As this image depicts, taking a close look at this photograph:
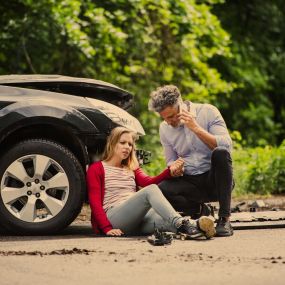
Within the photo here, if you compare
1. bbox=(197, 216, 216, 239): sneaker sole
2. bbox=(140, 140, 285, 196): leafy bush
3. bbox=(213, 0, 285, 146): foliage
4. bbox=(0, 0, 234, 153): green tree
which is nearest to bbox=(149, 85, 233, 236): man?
bbox=(197, 216, 216, 239): sneaker sole

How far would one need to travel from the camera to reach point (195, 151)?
8.66 metres

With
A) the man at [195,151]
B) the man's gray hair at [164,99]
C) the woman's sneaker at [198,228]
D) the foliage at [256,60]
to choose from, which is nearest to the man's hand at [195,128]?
the man at [195,151]

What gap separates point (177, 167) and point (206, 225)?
79 centimetres

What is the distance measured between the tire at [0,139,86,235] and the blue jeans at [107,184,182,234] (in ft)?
1.29

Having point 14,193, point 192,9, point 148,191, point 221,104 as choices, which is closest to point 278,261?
point 148,191

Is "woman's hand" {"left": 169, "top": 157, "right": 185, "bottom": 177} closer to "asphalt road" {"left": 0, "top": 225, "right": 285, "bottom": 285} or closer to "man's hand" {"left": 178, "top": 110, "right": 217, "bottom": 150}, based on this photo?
"man's hand" {"left": 178, "top": 110, "right": 217, "bottom": 150}

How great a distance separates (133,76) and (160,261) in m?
11.4

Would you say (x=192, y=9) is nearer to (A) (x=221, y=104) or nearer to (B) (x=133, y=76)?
(B) (x=133, y=76)

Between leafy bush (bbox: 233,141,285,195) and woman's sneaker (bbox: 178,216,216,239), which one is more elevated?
leafy bush (bbox: 233,141,285,195)

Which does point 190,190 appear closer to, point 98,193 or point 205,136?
point 205,136

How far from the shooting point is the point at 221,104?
22078mm

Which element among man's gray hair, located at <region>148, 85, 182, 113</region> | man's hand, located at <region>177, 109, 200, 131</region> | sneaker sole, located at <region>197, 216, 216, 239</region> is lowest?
sneaker sole, located at <region>197, 216, 216, 239</region>

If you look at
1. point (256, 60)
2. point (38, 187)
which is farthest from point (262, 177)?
point (256, 60)

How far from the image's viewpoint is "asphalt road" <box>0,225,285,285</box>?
6012mm
